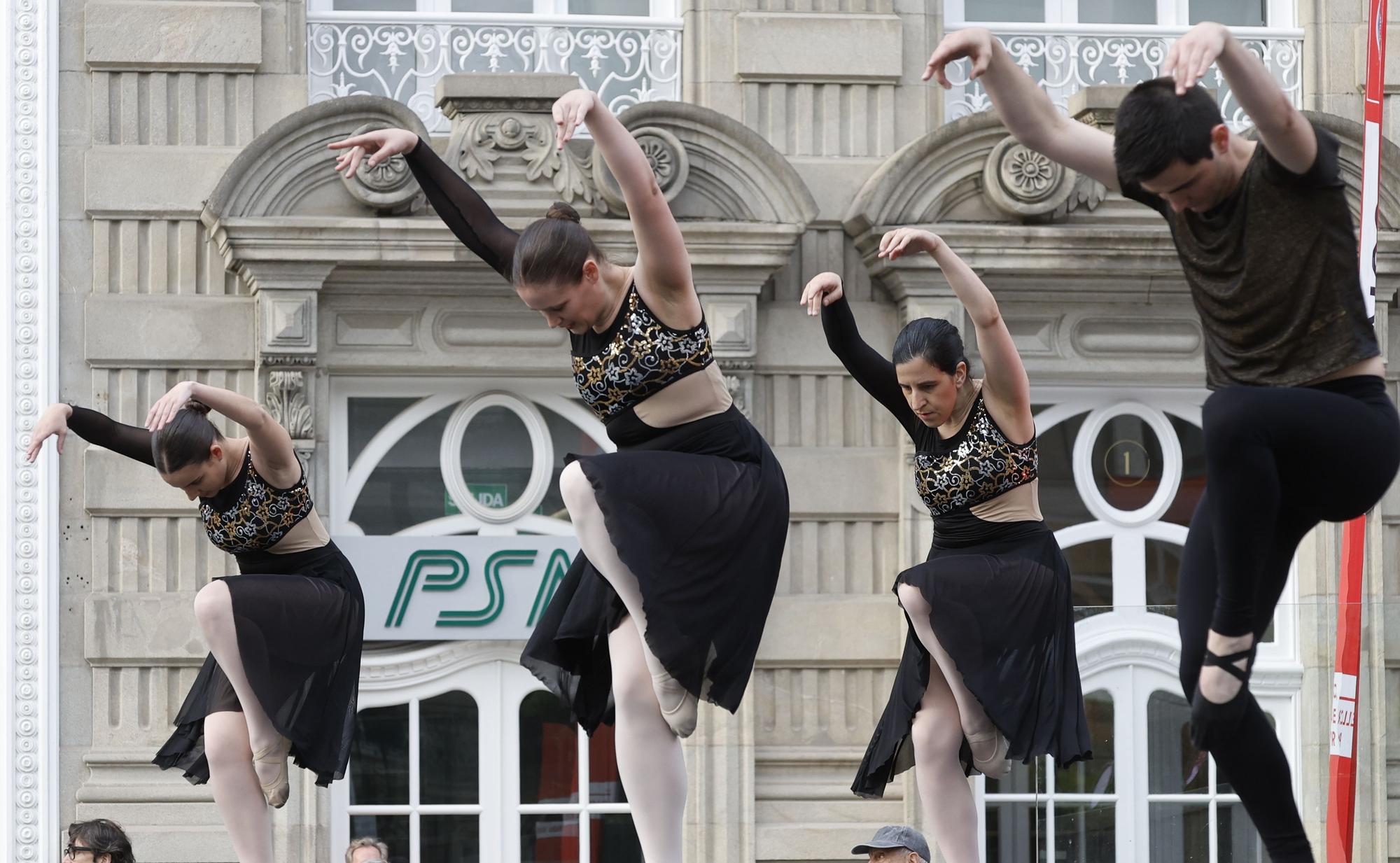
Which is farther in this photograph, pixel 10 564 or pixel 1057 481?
pixel 1057 481

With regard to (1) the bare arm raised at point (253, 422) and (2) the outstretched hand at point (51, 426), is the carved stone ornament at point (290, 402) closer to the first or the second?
(2) the outstretched hand at point (51, 426)

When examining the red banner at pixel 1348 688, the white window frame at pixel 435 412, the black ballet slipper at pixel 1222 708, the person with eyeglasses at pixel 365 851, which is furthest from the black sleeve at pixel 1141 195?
the white window frame at pixel 435 412

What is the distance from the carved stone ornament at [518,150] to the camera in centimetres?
1042

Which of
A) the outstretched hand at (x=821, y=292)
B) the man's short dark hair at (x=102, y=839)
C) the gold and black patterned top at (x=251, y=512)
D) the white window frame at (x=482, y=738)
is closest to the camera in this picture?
the outstretched hand at (x=821, y=292)

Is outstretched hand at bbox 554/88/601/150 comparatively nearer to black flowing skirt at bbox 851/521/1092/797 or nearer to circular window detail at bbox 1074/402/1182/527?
black flowing skirt at bbox 851/521/1092/797

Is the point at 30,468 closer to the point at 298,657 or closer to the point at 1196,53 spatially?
the point at 298,657

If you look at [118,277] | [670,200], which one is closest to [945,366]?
[670,200]

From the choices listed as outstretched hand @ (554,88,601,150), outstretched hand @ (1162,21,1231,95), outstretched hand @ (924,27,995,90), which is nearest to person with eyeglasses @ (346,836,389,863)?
outstretched hand @ (554,88,601,150)

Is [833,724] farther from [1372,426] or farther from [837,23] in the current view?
[1372,426]

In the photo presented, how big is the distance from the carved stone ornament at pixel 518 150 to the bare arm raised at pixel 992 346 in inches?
195

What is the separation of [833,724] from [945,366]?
5284 millimetres

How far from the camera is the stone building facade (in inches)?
409

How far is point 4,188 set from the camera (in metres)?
10.5

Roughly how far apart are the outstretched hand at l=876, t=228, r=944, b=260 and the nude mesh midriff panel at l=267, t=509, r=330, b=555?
1.94 metres
